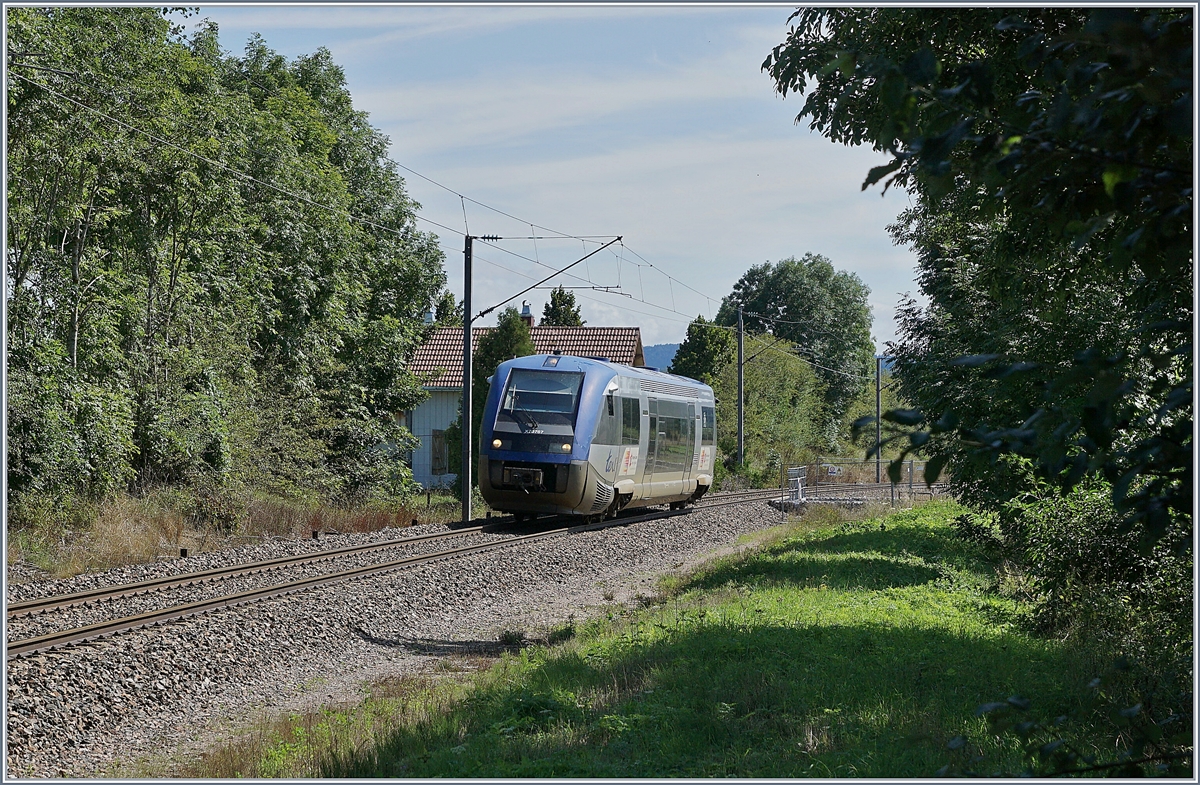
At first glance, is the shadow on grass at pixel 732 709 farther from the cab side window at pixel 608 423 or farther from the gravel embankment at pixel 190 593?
the cab side window at pixel 608 423

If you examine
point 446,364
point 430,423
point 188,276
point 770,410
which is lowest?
point 430,423

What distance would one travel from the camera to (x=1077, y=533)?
9.01 metres

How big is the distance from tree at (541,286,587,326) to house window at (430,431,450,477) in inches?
870

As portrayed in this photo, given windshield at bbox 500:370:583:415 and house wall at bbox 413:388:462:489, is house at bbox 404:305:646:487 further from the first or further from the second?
windshield at bbox 500:370:583:415

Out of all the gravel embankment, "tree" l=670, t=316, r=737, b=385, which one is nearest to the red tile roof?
"tree" l=670, t=316, r=737, b=385

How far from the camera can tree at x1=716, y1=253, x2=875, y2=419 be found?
77188mm

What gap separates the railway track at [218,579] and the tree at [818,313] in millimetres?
58036

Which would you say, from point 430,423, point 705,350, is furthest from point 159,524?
point 705,350

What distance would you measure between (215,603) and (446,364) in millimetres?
36900

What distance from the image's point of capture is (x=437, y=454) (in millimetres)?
46031

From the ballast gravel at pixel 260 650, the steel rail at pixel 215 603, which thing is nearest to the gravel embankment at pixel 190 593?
the steel rail at pixel 215 603

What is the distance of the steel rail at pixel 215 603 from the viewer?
9.50 metres

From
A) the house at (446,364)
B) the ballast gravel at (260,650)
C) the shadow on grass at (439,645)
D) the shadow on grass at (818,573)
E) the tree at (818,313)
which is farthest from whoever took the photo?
the tree at (818,313)

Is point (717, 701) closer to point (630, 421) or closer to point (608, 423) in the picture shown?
point (608, 423)
